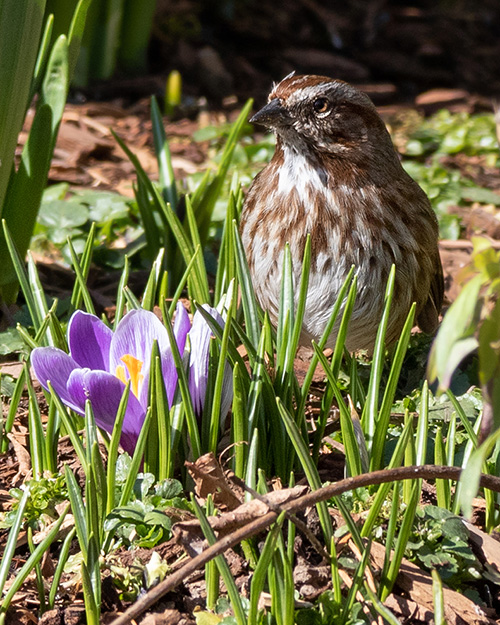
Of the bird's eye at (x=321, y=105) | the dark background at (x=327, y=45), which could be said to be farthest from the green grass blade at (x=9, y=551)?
the dark background at (x=327, y=45)

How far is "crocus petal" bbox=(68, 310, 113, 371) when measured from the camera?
2119 millimetres

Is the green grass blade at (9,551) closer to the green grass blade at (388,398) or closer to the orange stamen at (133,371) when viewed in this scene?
the orange stamen at (133,371)

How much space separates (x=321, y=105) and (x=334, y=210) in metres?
0.32

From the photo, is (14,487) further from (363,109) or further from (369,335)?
(363,109)

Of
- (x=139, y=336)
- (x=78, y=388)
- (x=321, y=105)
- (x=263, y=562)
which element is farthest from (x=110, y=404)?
(x=321, y=105)

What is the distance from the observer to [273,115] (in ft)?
8.48

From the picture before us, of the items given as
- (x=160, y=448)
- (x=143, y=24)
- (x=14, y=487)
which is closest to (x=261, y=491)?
(x=160, y=448)

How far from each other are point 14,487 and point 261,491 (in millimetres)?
739

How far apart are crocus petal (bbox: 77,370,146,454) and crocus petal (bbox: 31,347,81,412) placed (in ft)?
0.21

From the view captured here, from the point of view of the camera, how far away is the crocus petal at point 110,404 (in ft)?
6.34

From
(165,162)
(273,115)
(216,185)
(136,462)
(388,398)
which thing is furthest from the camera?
(165,162)

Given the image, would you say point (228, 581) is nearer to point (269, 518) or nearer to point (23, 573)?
point (269, 518)

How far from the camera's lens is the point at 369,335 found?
286 centimetres

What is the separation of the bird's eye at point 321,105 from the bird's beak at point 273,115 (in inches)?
4.1
